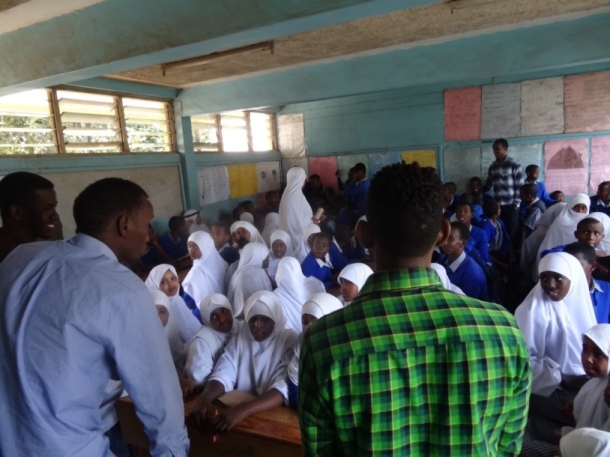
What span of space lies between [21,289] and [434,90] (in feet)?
25.5

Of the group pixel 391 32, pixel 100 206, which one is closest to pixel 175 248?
pixel 391 32

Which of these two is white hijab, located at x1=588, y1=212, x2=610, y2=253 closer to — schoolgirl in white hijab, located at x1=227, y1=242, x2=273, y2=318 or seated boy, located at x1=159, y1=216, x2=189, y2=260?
schoolgirl in white hijab, located at x1=227, y1=242, x2=273, y2=318

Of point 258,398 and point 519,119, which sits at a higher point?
point 519,119

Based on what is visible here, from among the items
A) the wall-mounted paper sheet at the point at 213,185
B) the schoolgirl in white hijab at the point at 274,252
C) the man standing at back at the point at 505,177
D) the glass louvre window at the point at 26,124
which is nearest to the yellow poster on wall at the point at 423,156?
the man standing at back at the point at 505,177

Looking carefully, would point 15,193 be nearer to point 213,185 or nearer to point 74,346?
point 74,346

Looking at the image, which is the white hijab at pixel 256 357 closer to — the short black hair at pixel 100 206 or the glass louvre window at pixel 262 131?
the short black hair at pixel 100 206

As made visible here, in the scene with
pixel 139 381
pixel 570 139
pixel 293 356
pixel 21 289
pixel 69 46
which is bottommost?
pixel 293 356

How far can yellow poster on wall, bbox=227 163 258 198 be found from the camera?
779 centimetres

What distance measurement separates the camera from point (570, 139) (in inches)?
268

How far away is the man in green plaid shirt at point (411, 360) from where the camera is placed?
787 millimetres

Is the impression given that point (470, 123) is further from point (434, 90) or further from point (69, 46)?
point (69, 46)

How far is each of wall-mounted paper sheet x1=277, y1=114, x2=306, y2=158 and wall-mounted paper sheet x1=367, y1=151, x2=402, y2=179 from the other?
1637 mm

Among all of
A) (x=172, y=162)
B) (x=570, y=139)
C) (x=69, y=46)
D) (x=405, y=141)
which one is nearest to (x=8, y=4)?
(x=69, y=46)

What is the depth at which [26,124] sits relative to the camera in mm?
4363
